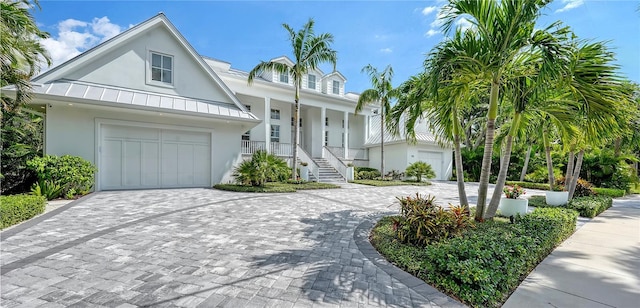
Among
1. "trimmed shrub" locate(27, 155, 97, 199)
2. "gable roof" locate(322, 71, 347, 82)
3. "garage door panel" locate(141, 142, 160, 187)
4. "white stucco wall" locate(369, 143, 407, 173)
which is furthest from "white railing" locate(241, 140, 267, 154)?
"white stucco wall" locate(369, 143, 407, 173)

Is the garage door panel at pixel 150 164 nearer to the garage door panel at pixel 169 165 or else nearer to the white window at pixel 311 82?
the garage door panel at pixel 169 165

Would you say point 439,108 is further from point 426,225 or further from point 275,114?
point 275,114

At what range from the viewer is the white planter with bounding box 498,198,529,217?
670cm

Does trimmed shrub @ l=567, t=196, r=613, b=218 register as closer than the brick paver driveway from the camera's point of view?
No

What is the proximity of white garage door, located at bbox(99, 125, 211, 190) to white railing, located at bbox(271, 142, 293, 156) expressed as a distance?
5389 millimetres

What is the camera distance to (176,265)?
11.7 ft

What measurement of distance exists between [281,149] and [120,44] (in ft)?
32.8

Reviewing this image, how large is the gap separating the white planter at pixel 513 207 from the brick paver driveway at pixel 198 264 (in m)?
3.87

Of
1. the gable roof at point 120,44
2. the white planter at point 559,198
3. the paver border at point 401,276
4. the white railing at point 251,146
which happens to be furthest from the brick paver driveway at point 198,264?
the white railing at point 251,146

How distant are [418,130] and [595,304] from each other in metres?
20.5

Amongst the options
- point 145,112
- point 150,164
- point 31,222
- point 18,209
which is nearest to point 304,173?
point 150,164

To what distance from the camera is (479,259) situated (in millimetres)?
3232

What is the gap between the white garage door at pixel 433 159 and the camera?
67.7 feet

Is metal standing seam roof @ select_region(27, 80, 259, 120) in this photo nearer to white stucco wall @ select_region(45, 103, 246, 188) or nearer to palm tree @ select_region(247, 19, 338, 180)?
white stucco wall @ select_region(45, 103, 246, 188)
